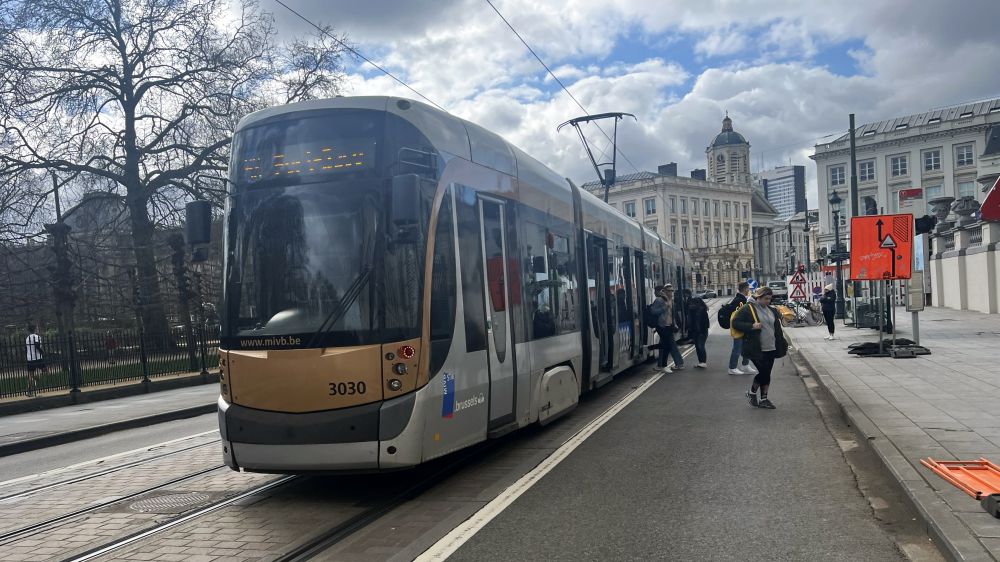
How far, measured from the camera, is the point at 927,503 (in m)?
5.81

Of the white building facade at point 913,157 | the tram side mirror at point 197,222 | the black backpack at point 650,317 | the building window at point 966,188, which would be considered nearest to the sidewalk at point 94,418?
the tram side mirror at point 197,222

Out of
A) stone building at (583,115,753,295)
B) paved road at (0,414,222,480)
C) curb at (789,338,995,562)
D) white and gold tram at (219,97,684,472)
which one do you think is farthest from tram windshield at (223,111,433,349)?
stone building at (583,115,753,295)

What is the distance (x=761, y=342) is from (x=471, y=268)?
213 inches

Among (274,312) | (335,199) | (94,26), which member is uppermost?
(94,26)

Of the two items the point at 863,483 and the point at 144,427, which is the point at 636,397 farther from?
the point at 144,427

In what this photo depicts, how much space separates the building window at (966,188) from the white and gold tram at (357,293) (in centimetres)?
9095

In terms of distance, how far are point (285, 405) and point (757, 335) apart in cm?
700

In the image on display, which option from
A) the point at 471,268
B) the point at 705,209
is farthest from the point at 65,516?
the point at 705,209

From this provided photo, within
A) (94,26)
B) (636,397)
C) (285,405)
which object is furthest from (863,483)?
(94,26)

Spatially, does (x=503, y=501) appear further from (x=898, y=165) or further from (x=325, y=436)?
(x=898, y=165)

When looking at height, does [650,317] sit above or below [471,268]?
below

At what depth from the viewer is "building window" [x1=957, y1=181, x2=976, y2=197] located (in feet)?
283

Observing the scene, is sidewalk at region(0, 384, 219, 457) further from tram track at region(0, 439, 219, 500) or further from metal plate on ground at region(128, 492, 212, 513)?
metal plate on ground at region(128, 492, 212, 513)

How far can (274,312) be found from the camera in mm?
6898
